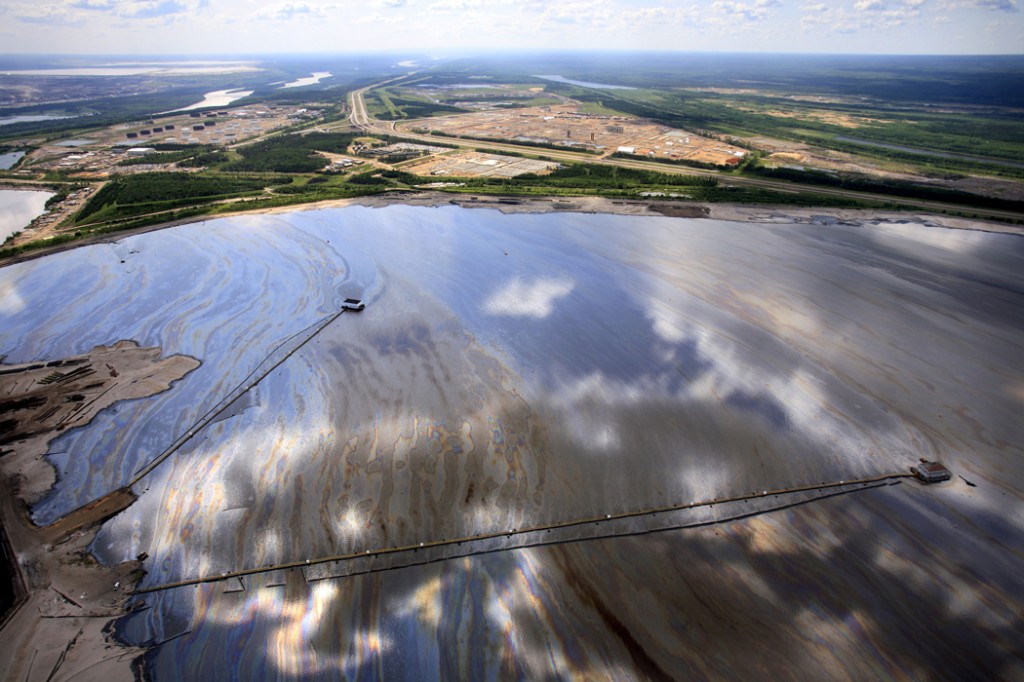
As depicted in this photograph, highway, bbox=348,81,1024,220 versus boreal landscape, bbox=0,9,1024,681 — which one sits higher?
highway, bbox=348,81,1024,220

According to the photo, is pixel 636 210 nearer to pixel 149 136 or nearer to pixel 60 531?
pixel 60 531

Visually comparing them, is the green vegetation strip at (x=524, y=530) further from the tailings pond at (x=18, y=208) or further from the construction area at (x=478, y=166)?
the construction area at (x=478, y=166)

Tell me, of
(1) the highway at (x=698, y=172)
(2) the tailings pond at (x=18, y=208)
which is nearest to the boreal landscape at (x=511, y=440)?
(2) the tailings pond at (x=18, y=208)

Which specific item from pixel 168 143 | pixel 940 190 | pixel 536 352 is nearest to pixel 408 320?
pixel 536 352

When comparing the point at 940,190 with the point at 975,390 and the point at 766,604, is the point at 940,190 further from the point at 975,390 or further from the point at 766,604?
the point at 766,604

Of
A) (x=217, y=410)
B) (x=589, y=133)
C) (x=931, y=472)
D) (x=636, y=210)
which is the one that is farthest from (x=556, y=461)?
(x=589, y=133)

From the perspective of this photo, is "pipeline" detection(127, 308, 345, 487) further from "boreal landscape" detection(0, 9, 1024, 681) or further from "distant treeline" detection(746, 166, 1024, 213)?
"distant treeline" detection(746, 166, 1024, 213)

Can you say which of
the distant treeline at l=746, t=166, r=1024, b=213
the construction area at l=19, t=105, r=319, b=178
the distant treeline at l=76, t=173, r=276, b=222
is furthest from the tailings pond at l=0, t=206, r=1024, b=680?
the construction area at l=19, t=105, r=319, b=178
